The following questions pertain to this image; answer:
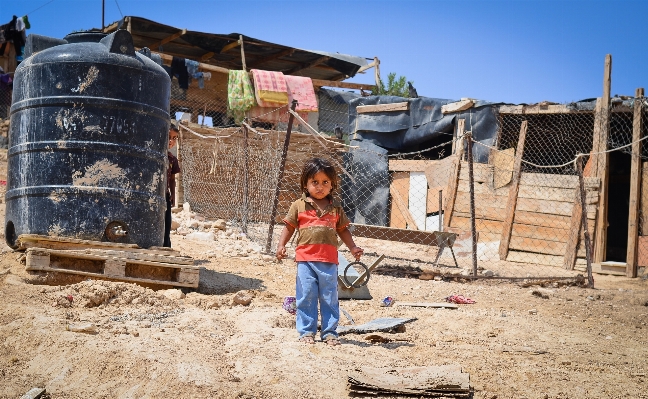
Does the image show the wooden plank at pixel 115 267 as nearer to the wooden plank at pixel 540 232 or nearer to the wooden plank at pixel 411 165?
the wooden plank at pixel 540 232

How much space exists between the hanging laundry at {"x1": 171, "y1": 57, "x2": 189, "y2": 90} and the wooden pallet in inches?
383

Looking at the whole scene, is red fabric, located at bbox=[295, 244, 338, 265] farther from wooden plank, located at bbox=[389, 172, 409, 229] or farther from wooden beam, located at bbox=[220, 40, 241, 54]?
wooden beam, located at bbox=[220, 40, 241, 54]

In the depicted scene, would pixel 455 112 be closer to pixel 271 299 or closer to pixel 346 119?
pixel 346 119

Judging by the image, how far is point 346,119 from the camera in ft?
56.4

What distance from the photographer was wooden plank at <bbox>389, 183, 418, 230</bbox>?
12.9 meters

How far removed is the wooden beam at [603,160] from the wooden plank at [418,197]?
3283mm

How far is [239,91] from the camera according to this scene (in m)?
14.3

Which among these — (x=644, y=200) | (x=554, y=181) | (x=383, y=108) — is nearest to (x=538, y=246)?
(x=554, y=181)

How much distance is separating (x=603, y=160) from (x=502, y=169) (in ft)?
5.73

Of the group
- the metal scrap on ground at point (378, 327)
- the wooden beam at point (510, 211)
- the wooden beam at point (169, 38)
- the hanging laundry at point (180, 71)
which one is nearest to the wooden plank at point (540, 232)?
the wooden beam at point (510, 211)

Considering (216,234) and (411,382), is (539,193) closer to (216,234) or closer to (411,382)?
(216,234)

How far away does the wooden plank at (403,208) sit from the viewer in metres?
12.9

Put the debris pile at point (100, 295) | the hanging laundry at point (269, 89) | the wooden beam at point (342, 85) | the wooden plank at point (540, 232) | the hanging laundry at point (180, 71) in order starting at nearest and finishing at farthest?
the debris pile at point (100, 295)
the wooden plank at point (540, 232)
the hanging laundry at point (180, 71)
the hanging laundry at point (269, 89)
the wooden beam at point (342, 85)

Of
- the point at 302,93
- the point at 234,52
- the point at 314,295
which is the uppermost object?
the point at 234,52
